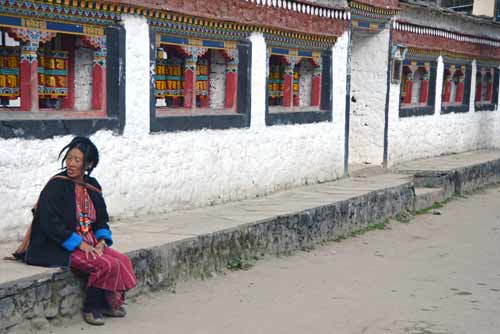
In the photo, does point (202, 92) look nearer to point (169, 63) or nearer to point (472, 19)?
point (169, 63)

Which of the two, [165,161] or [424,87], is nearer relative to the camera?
→ [165,161]

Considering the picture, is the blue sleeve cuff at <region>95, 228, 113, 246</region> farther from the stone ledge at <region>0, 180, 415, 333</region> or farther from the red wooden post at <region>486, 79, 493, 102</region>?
the red wooden post at <region>486, 79, 493, 102</region>

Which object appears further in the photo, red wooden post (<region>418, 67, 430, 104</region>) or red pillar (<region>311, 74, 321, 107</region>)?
red wooden post (<region>418, 67, 430, 104</region>)

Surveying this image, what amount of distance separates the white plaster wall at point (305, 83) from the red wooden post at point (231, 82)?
2.44m

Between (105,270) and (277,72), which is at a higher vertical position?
(277,72)

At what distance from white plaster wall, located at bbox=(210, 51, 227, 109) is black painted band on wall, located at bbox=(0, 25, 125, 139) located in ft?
7.40

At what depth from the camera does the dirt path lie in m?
6.18

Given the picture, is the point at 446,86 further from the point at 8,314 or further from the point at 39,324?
the point at 8,314

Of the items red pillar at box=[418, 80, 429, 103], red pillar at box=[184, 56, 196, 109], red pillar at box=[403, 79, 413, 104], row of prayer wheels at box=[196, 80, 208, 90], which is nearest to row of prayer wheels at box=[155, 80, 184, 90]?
red pillar at box=[184, 56, 196, 109]

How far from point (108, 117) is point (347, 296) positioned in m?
3.09

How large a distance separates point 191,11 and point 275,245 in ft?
9.49

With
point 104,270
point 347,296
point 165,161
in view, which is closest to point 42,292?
point 104,270

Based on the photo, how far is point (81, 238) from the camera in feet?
19.0

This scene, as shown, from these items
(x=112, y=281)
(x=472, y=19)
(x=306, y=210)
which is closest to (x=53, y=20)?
(x=112, y=281)
